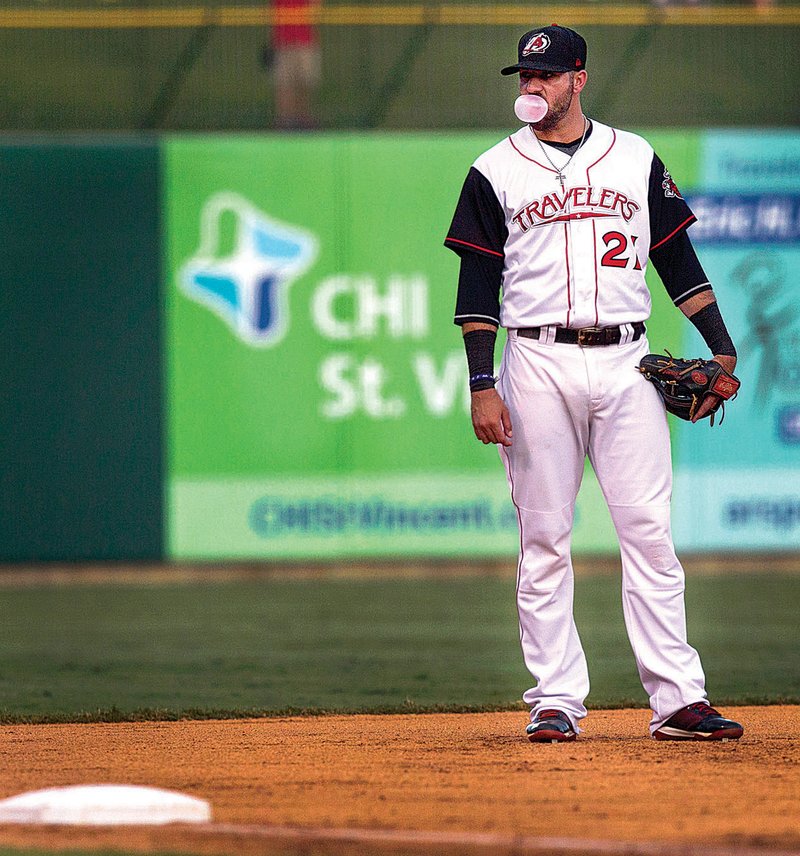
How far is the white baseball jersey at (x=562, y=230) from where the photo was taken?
4848mm

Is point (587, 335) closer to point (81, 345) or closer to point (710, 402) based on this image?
point (710, 402)

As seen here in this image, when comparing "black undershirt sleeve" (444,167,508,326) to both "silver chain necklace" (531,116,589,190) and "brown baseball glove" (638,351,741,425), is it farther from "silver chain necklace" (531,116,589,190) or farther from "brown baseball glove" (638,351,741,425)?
"brown baseball glove" (638,351,741,425)

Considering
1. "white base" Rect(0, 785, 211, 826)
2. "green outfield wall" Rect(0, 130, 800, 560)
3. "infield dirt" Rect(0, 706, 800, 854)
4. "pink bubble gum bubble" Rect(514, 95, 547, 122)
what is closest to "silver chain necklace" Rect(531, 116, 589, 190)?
"pink bubble gum bubble" Rect(514, 95, 547, 122)

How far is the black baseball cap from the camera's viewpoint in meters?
4.86

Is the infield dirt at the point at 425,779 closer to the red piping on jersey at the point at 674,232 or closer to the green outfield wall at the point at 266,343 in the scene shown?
the red piping on jersey at the point at 674,232

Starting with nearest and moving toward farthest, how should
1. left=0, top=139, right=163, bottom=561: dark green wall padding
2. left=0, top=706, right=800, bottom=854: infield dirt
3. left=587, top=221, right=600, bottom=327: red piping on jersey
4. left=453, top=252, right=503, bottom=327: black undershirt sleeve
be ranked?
1. left=0, top=706, right=800, bottom=854: infield dirt
2. left=587, top=221, right=600, bottom=327: red piping on jersey
3. left=453, top=252, right=503, bottom=327: black undershirt sleeve
4. left=0, top=139, right=163, bottom=561: dark green wall padding

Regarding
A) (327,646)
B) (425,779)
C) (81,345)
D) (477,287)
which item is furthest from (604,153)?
(81,345)

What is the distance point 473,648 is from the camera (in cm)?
763

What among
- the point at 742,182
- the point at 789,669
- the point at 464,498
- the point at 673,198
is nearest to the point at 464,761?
the point at 673,198

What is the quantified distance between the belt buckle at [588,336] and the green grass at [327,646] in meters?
1.59

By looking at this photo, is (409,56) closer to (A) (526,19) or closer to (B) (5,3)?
(A) (526,19)

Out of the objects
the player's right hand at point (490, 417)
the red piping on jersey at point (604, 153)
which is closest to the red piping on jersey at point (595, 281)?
the red piping on jersey at point (604, 153)

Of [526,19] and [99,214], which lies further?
[526,19]

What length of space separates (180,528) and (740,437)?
383 cm
